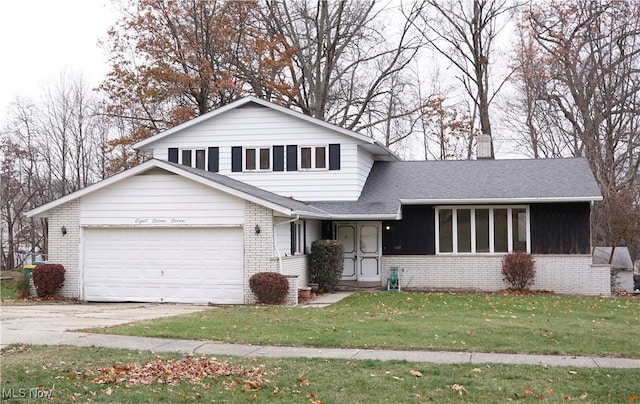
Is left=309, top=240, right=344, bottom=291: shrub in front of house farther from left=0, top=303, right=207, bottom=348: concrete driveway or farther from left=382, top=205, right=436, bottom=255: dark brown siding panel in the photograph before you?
left=0, top=303, right=207, bottom=348: concrete driveway

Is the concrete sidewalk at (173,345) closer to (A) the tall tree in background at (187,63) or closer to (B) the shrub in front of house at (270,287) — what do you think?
(B) the shrub in front of house at (270,287)

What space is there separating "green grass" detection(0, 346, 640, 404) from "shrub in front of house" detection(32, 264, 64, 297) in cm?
1059

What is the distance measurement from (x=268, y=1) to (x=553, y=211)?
68.6 ft

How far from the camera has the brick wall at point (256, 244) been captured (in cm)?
1981

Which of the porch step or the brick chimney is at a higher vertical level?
the brick chimney

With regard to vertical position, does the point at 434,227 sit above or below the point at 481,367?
above

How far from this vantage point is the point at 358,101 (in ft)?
130

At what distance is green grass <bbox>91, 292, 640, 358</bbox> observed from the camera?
11.9 m

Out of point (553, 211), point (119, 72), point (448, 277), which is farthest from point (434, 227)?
point (119, 72)

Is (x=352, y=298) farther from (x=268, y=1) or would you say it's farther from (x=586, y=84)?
(x=268, y=1)

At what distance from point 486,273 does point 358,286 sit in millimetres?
4289

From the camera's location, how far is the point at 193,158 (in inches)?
1054

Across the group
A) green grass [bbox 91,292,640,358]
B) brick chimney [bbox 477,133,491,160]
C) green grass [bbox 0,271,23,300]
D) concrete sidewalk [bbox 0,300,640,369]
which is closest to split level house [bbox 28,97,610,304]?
green grass [bbox 0,271,23,300]

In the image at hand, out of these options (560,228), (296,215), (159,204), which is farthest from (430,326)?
(560,228)
